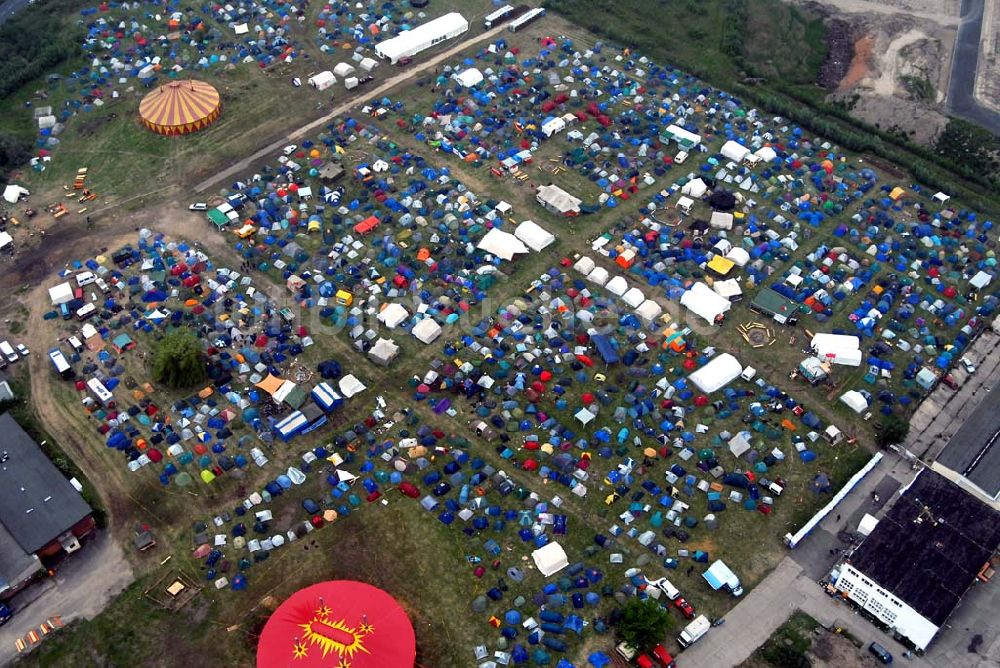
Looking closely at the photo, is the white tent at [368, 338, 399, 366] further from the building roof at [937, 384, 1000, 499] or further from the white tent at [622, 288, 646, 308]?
the building roof at [937, 384, 1000, 499]

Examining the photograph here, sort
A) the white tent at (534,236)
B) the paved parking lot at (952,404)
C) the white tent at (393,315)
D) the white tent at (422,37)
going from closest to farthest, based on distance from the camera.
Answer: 1. the paved parking lot at (952,404)
2. the white tent at (393,315)
3. the white tent at (534,236)
4. the white tent at (422,37)

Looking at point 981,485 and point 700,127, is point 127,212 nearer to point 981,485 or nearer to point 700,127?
point 700,127

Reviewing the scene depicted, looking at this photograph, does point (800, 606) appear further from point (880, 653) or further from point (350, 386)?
point (350, 386)

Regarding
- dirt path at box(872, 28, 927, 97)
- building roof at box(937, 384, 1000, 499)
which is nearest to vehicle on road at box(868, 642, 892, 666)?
building roof at box(937, 384, 1000, 499)

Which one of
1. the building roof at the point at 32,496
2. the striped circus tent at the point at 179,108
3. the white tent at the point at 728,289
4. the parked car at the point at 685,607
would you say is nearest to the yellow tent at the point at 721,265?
the white tent at the point at 728,289

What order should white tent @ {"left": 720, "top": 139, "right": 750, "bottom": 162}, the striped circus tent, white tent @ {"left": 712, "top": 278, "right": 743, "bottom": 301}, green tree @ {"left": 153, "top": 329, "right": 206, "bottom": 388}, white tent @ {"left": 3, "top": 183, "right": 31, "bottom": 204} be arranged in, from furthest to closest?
the striped circus tent < white tent @ {"left": 720, "top": 139, "right": 750, "bottom": 162} < white tent @ {"left": 3, "top": 183, "right": 31, "bottom": 204} < white tent @ {"left": 712, "top": 278, "right": 743, "bottom": 301} < green tree @ {"left": 153, "top": 329, "right": 206, "bottom": 388}

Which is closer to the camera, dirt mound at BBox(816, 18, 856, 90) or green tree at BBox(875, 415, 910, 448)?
green tree at BBox(875, 415, 910, 448)

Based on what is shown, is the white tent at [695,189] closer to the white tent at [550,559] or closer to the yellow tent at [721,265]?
the yellow tent at [721,265]
